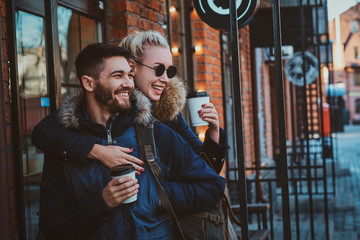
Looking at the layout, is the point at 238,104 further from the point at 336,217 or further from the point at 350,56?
the point at 350,56

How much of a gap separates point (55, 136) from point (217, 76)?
13.5 feet

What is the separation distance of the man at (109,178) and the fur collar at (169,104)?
0.26 meters

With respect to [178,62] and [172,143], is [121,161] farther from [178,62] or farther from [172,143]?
[178,62]

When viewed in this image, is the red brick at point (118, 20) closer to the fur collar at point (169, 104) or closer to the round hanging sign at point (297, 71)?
the fur collar at point (169, 104)

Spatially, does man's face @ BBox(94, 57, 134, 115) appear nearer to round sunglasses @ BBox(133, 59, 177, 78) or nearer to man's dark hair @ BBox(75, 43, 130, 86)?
man's dark hair @ BBox(75, 43, 130, 86)

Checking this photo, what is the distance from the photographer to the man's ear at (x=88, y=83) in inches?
72.4

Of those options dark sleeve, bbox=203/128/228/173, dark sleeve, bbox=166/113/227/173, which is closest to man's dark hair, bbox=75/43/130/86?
dark sleeve, bbox=166/113/227/173

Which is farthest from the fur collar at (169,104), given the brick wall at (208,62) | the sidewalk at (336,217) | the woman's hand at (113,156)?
the sidewalk at (336,217)

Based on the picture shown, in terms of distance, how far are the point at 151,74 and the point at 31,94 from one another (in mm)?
919

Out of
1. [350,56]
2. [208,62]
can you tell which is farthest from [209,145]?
[350,56]

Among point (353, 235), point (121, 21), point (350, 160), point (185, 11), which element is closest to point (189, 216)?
point (121, 21)

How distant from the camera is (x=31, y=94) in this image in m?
2.74

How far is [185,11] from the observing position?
5.23m

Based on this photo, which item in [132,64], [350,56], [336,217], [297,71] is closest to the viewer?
[132,64]
